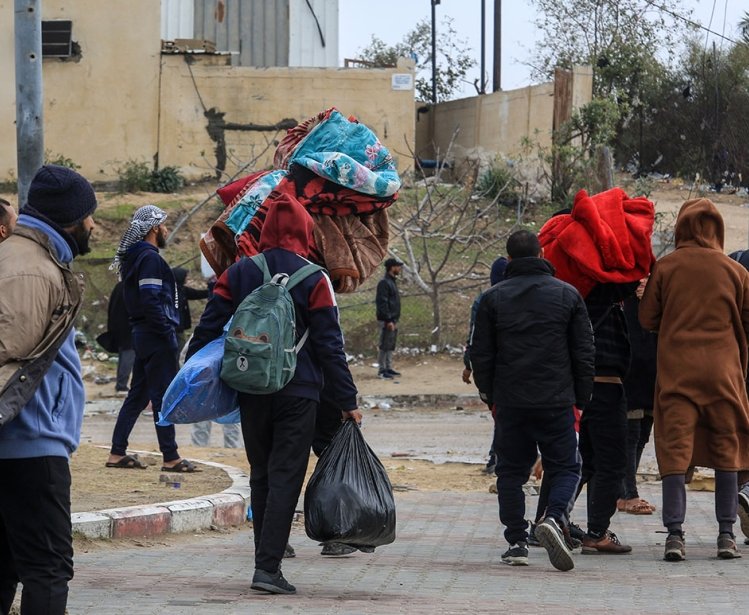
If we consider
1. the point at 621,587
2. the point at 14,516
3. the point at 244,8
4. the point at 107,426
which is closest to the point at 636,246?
the point at 621,587

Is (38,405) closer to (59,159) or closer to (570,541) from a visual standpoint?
(570,541)

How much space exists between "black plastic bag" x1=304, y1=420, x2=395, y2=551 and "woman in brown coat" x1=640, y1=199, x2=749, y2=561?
1943 millimetres

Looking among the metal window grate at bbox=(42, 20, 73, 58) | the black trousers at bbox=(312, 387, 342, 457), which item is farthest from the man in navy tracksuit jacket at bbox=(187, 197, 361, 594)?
the metal window grate at bbox=(42, 20, 73, 58)

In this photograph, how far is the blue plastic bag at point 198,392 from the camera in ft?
20.0

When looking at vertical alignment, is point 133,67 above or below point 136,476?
above

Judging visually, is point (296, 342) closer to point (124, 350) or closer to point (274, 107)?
point (124, 350)

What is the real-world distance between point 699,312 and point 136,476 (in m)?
4.61

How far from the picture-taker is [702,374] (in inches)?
292

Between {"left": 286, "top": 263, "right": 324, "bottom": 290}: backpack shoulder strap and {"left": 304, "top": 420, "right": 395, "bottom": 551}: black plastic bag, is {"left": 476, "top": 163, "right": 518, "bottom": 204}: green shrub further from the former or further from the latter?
{"left": 304, "top": 420, "right": 395, "bottom": 551}: black plastic bag

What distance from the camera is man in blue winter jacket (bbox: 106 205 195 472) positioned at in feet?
33.2

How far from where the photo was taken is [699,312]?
24.5 feet

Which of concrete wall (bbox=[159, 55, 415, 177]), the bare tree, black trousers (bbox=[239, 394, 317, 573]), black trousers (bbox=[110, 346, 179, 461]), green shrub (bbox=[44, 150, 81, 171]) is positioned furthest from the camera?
concrete wall (bbox=[159, 55, 415, 177])

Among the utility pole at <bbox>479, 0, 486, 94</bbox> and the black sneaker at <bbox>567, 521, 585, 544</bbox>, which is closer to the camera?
the black sneaker at <bbox>567, 521, 585, 544</bbox>

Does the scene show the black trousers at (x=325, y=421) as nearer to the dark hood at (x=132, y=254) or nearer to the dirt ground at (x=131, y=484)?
the dirt ground at (x=131, y=484)
